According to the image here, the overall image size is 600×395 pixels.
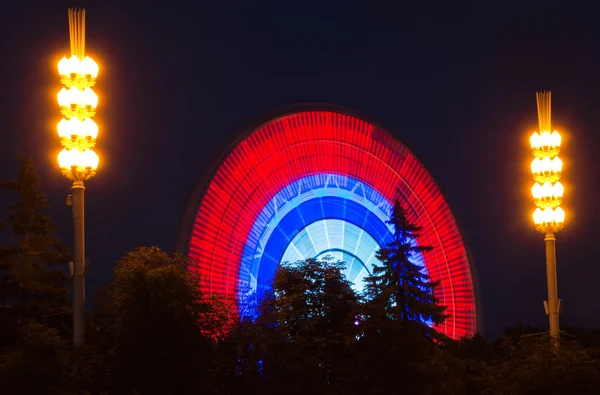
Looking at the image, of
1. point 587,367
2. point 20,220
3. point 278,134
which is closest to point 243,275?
point 278,134

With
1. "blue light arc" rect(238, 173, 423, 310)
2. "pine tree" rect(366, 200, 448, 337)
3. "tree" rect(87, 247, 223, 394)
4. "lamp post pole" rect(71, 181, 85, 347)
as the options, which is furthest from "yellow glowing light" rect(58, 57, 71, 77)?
"pine tree" rect(366, 200, 448, 337)

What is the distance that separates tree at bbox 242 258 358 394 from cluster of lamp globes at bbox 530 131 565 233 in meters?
6.56

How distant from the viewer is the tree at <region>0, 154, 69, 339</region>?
85.3ft

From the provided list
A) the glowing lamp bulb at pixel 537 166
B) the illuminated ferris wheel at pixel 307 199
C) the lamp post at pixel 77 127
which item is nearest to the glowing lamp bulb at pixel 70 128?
the lamp post at pixel 77 127

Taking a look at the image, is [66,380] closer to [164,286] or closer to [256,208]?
[164,286]

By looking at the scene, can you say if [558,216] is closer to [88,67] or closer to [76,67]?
[88,67]

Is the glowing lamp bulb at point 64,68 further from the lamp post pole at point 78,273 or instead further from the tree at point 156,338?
the tree at point 156,338

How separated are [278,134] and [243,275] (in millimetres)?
4504

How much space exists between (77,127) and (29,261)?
7.22m

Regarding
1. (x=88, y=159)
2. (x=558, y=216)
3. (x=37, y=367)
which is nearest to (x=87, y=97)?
(x=88, y=159)

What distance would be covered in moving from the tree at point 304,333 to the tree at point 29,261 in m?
6.44

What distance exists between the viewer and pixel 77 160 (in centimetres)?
2006

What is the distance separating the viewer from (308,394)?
69.5 feet

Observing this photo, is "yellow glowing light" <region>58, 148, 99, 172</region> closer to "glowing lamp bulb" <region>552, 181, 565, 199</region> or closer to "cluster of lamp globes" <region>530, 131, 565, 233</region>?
"cluster of lamp globes" <region>530, 131, 565, 233</region>
